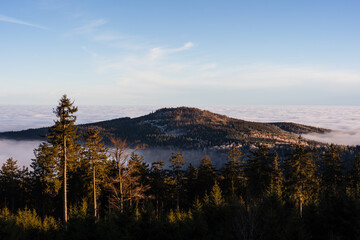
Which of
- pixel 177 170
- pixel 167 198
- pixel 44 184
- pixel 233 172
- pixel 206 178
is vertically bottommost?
pixel 167 198

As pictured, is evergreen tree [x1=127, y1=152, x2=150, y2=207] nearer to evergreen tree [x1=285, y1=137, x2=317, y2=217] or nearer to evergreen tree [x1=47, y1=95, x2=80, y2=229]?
evergreen tree [x1=47, y1=95, x2=80, y2=229]

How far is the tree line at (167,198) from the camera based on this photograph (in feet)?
79.9

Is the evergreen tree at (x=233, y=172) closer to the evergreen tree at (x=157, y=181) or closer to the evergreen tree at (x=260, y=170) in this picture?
the evergreen tree at (x=260, y=170)

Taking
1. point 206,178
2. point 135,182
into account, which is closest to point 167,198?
point 206,178

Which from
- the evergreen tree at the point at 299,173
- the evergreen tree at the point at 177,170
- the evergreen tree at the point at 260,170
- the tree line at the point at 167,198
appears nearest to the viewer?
the tree line at the point at 167,198

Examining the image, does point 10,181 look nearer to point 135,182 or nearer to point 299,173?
point 135,182

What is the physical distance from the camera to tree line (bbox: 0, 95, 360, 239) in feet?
79.9

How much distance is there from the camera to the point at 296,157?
37.2 meters

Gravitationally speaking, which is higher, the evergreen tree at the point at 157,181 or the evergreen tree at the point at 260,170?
the evergreen tree at the point at 260,170

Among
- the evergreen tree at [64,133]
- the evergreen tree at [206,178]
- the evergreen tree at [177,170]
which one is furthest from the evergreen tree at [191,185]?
the evergreen tree at [64,133]

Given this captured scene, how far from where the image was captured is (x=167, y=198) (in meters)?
57.3

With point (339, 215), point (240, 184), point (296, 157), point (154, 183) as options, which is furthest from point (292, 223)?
point (154, 183)

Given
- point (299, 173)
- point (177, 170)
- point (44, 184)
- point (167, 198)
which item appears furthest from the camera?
point (167, 198)

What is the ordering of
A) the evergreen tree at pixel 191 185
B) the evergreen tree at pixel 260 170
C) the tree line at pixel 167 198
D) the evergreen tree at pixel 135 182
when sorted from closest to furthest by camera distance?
the tree line at pixel 167 198, the evergreen tree at pixel 135 182, the evergreen tree at pixel 260 170, the evergreen tree at pixel 191 185
